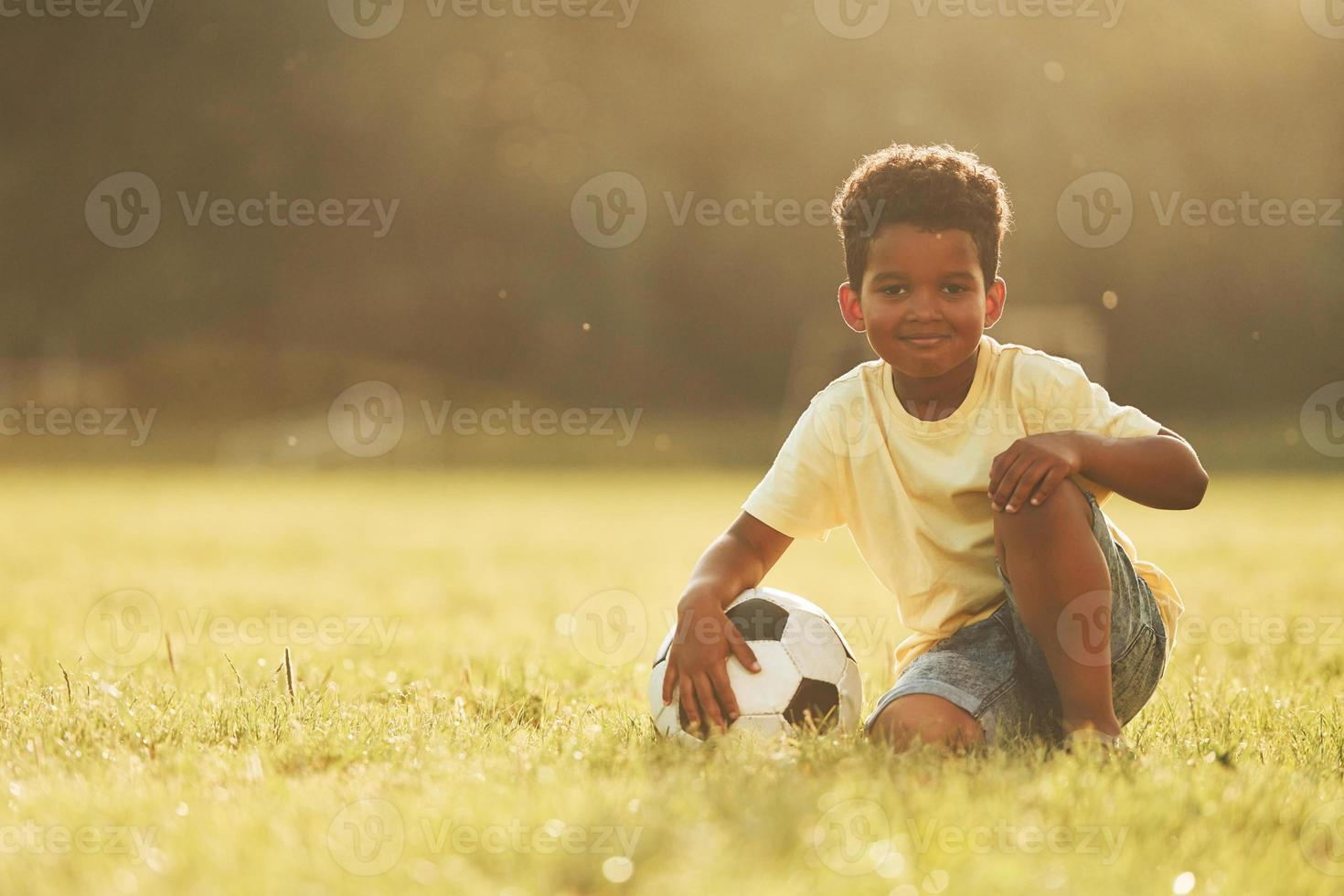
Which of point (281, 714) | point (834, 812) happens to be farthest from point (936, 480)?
point (281, 714)

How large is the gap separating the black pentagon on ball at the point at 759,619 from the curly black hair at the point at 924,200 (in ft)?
2.59

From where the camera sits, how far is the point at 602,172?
83.4ft

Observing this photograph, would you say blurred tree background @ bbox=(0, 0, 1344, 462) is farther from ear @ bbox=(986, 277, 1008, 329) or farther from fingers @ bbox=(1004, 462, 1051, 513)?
fingers @ bbox=(1004, 462, 1051, 513)

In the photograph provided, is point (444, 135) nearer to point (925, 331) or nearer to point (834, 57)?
point (834, 57)

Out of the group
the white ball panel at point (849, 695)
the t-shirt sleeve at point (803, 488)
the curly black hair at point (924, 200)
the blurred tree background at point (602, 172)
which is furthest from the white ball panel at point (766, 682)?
the blurred tree background at point (602, 172)

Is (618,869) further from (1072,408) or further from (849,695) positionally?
(1072,408)

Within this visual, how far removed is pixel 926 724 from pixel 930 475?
0.59 metres

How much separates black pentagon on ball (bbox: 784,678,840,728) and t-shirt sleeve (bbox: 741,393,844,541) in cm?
40

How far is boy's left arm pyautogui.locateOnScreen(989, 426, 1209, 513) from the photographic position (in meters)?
2.39

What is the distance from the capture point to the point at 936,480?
2.73 meters

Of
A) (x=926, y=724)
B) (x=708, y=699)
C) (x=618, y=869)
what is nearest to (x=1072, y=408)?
(x=926, y=724)

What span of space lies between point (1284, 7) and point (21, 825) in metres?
28.8

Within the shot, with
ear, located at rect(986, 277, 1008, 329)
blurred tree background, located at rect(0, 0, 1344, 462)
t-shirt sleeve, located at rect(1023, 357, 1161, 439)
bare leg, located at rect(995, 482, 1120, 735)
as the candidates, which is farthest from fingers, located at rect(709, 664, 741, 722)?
blurred tree background, located at rect(0, 0, 1344, 462)

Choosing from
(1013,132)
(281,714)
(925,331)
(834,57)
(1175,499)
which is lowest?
(281,714)
